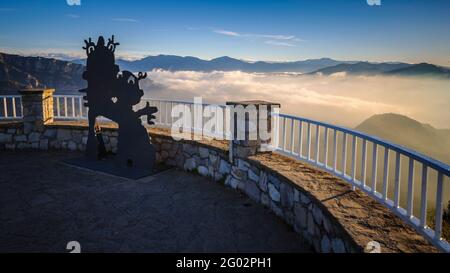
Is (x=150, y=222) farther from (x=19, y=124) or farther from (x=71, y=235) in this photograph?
(x=19, y=124)

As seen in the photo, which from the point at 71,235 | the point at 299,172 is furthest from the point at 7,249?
the point at 299,172

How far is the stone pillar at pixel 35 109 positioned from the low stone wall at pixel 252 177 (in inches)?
6.0

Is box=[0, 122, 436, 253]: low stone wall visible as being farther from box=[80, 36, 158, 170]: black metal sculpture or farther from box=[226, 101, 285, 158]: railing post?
box=[80, 36, 158, 170]: black metal sculpture

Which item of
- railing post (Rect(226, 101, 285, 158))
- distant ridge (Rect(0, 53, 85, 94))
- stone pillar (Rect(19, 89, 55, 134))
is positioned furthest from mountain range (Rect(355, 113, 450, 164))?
railing post (Rect(226, 101, 285, 158))

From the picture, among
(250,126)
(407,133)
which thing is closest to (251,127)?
(250,126)

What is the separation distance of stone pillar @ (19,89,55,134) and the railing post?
555 centimetres

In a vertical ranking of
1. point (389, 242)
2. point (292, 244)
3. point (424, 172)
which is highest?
point (424, 172)

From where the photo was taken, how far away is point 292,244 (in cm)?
389

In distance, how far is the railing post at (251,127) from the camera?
213 inches

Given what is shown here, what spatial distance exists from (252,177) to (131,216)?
6.33 feet

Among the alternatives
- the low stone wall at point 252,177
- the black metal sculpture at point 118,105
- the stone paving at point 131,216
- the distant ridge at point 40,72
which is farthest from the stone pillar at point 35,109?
the distant ridge at point 40,72

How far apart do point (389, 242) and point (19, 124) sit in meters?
8.99

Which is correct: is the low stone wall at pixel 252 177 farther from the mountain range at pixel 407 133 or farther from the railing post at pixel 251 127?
the mountain range at pixel 407 133
